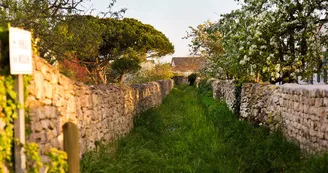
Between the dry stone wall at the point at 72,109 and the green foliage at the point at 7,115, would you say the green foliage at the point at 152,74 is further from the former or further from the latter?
the green foliage at the point at 7,115

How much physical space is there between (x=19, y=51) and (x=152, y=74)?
117ft

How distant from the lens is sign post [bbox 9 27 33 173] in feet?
12.5

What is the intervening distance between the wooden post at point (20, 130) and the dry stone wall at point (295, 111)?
14.7 ft

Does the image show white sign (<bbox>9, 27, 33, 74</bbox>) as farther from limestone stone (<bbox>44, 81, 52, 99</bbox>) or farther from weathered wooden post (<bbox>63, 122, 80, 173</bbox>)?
limestone stone (<bbox>44, 81, 52, 99</bbox>)

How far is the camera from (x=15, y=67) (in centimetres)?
381

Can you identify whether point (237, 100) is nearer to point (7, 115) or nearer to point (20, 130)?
point (20, 130)

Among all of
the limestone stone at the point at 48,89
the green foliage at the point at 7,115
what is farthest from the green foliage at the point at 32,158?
the limestone stone at the point at 48,89

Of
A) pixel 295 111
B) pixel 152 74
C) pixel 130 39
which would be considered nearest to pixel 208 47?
pixel 130 39

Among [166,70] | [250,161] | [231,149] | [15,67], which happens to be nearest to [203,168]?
[250,161]

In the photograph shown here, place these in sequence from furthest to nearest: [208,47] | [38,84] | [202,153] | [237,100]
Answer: [208,47] → [237,100] → [202,153] → [38,84]

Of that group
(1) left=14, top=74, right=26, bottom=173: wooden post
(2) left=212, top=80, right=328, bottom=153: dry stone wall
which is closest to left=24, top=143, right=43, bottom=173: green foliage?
(1) left=14, top=74, right=26, bottom=173: wooden post

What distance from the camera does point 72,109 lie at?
6262 millimetres

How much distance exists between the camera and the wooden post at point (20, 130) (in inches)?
153

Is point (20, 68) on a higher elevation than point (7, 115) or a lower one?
higher
